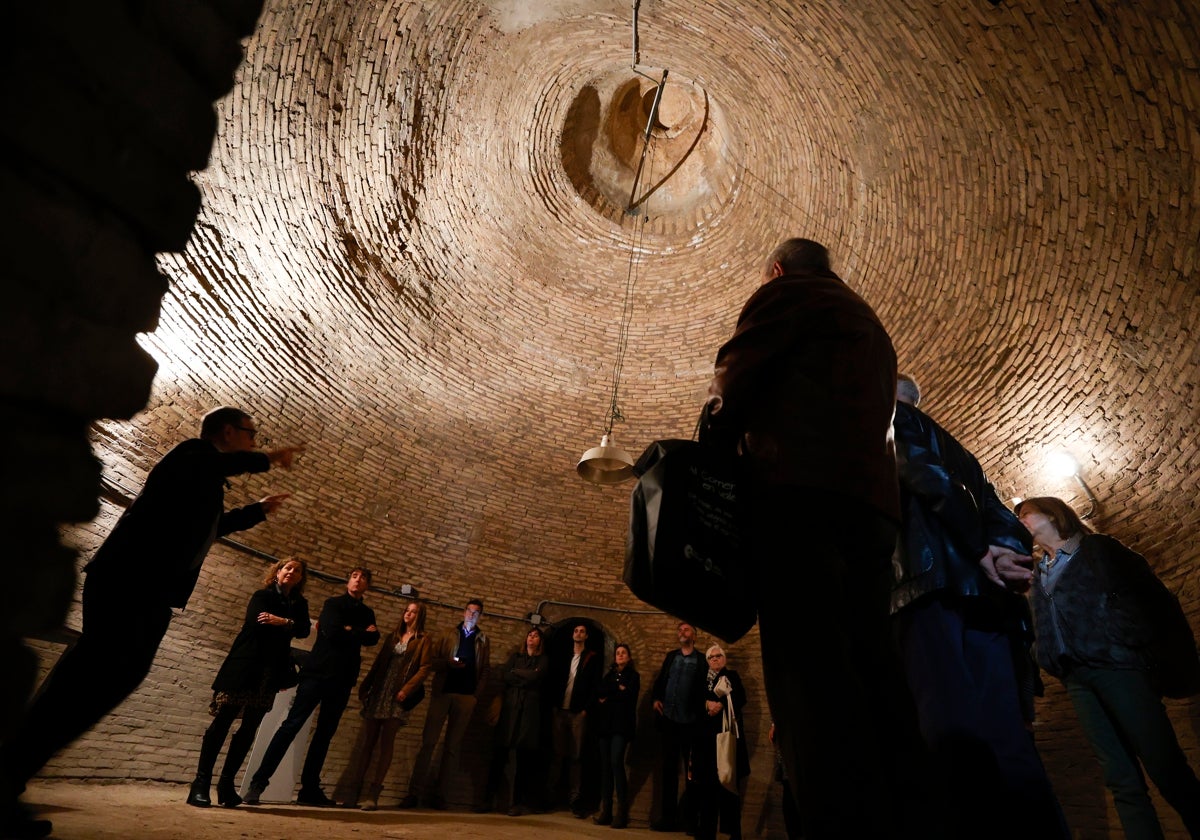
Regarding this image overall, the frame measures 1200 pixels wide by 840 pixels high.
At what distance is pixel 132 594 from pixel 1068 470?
7.45 meters

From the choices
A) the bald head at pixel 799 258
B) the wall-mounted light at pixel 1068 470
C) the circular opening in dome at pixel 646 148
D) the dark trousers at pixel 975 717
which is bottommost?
the dark trousers at pixel 975 717

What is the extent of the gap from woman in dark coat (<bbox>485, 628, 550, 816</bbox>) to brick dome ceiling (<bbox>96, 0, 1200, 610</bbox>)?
5.91 ft

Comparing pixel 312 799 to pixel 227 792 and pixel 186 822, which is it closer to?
pixel 227 792

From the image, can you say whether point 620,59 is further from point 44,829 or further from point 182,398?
point 44,829

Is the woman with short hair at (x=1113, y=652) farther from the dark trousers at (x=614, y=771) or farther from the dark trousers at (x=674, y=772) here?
the dark trousers at (x=614, y=771)

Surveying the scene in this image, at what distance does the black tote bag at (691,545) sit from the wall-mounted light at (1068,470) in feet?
20.5

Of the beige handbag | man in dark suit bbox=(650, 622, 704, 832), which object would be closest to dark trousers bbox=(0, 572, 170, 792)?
the beige handbag

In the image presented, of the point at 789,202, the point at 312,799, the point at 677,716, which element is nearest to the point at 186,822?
the point at 312,799

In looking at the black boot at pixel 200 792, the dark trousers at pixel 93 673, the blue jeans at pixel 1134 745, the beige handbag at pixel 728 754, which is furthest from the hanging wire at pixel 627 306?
the dark trousers at pixel 93 673

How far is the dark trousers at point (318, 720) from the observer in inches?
217

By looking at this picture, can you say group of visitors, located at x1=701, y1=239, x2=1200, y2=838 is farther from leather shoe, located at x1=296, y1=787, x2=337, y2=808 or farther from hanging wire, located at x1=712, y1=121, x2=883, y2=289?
hanging wire, located at x1=712, y1=121, x2=883, y2=289

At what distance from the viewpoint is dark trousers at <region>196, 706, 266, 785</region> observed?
4.73 metres

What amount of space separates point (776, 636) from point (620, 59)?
9330mm

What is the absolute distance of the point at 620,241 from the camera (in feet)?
34.3
